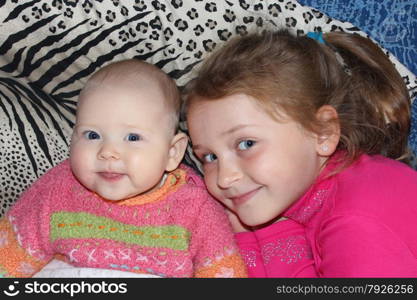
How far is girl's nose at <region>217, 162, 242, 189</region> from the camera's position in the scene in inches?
65.4

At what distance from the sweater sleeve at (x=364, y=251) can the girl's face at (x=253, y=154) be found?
6.6 inches

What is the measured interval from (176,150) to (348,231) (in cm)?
50

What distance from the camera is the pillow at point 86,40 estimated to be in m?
1.99

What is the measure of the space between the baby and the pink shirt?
0.48 ft

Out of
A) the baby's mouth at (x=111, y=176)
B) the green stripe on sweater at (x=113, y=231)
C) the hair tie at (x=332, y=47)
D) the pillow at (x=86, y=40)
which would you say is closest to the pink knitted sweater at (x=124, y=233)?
the green stripe on sweater at (x=113, y=231)

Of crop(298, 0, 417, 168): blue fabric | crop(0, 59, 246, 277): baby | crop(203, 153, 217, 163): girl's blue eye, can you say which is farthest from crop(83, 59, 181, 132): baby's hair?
crop(298, 0, 417, 168): blue fabric

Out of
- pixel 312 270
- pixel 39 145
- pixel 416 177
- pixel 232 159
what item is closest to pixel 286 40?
pixel 232 159

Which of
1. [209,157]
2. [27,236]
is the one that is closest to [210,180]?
[209,157]

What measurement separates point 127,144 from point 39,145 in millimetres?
437

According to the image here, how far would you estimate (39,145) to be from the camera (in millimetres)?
1950

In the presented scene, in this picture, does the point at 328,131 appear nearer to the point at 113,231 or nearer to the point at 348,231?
the point at 348,231

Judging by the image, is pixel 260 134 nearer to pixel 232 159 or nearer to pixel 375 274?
pixel 232 159

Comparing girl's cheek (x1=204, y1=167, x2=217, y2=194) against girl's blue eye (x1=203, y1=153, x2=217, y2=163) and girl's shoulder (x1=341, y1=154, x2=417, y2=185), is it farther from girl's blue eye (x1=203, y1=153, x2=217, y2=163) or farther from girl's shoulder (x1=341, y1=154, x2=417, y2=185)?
girl's shoulder (x1=341, y1=154, x2=417, y2=185)

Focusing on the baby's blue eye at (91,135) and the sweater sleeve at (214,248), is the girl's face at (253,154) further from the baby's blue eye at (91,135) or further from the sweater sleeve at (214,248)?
the baby's blue eye at (91,135)
